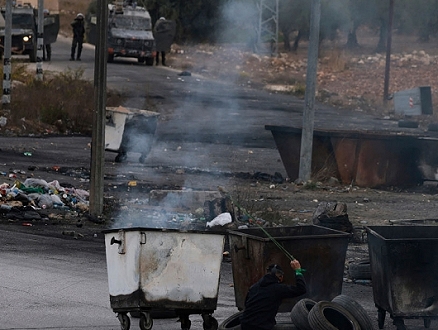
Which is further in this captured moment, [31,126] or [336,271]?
[31,126]

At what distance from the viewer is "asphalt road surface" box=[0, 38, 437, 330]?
8750 mm

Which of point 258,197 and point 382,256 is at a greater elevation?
point 382,256

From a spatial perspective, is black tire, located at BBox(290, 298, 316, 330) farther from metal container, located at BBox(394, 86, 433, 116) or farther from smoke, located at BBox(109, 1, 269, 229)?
metal container, located at BBox(394, 86, 433, 116)

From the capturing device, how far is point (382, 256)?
8352 mm

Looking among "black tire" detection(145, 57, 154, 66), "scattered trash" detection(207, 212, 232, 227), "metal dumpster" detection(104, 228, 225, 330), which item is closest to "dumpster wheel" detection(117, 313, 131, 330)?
"metal dumpster" detection(104, 228, 225, 330)

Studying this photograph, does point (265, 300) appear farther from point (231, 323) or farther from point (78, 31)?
point (78, 31)

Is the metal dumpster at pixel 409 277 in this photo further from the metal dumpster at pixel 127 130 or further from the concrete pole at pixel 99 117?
the metal dumpster at pixel 127 130

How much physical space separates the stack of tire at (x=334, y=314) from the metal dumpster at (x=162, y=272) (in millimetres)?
679

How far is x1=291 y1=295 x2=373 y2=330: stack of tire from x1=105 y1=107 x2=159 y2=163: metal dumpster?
38.8ft

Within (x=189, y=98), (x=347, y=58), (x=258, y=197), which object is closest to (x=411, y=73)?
(x=347, y=58)

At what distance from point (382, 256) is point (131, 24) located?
3464 cm

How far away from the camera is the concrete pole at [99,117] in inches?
529

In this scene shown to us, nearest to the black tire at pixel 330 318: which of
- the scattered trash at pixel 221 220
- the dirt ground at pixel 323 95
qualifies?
the dirt ground at pixel 323 95

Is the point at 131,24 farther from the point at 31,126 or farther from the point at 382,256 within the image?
the point at 382,256
